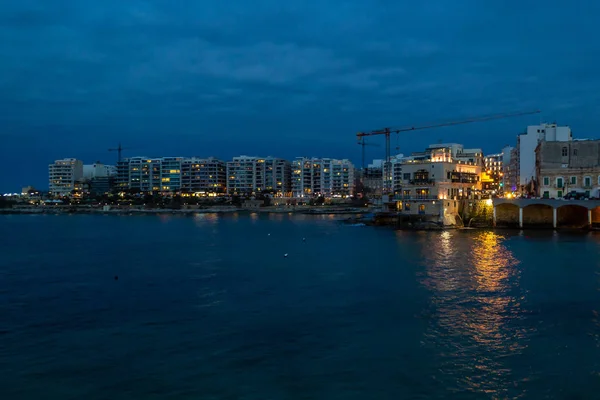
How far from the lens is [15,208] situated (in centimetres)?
15988

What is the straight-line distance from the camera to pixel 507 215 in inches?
2689

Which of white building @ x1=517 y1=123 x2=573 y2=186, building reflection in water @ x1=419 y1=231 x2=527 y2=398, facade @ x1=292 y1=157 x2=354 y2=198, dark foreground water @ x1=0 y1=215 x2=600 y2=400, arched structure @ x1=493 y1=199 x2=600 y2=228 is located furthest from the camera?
facade @ x1=292 y1=157 x2=354 y2=198

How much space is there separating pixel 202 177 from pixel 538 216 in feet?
417

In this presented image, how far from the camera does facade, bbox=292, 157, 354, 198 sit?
18062cm

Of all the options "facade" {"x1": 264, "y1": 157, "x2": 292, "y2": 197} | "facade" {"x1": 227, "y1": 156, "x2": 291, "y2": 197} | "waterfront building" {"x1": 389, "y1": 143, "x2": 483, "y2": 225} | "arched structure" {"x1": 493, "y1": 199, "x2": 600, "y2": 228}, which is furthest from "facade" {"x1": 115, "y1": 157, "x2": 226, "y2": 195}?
"arched structure" {"x1": 493, "y1": 199, "x2": 600, "y2": 228}

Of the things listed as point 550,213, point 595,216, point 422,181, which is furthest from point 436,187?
point 595,216

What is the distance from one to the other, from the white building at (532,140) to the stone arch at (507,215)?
15497mm

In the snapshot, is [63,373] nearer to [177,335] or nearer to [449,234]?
[177,335]

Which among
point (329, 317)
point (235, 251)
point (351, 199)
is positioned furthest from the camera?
point (351, 199)

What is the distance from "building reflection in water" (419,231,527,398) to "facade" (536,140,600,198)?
97.5 ft

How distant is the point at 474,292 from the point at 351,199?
147 m

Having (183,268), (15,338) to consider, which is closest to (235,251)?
(183,268)

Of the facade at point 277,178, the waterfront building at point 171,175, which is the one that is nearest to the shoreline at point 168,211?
the facade at point 277,178

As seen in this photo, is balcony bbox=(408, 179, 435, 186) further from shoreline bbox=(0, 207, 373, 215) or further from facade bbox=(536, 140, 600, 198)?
shoreline bbox=(0, 207, 373, 215)
